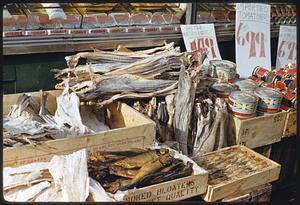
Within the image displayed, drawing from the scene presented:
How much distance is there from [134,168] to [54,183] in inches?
19.9

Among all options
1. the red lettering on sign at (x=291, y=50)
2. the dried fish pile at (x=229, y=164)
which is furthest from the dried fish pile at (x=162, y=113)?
the red lettering on sign at (x=291, y=50)

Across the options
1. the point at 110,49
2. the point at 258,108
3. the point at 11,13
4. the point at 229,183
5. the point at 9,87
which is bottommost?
the point at 229,183

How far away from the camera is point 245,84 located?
13.1ft

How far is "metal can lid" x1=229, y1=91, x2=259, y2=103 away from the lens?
3463mm

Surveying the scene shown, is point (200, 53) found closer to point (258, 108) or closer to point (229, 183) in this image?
point (258, 108)

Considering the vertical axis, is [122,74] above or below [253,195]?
above

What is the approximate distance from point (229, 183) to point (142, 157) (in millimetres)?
680

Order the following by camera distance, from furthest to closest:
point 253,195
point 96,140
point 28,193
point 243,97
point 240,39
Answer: point 240,39 → point 243,97 → point 253,195 → point 96,140 → point 28,193

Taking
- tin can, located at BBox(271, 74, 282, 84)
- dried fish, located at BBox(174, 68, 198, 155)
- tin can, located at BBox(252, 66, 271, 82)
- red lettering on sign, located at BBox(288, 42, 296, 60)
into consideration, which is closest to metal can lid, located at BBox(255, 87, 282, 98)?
tin can, located at BBox(271, 74, 282, 84)

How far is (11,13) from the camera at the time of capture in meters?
3.58

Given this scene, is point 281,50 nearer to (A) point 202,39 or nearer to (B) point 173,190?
(A) point 202,39

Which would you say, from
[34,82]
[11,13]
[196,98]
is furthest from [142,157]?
[11,13]

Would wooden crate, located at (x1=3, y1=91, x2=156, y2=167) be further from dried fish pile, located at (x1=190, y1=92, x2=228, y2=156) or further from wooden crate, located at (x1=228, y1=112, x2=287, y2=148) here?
wooden crate, located at (x1=228, y1=112, x2=287, y2=148)

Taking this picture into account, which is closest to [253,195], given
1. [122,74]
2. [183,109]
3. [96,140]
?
[183,109]
